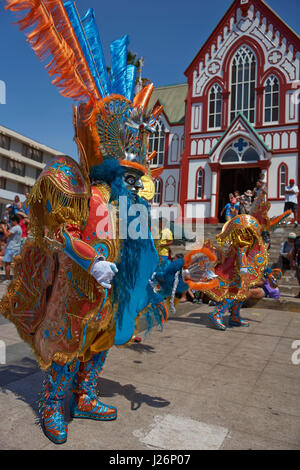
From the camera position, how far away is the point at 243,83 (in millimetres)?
19453

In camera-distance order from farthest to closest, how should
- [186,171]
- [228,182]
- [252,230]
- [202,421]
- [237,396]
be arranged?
1. [228,182]
2. [186,171]
3. [252,230]
4. [237,396]
5. [202,421]

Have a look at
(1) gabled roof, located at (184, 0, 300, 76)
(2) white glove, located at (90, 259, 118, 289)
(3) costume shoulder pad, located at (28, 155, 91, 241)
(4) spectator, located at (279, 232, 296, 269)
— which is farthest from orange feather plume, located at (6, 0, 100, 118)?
(1) gabled roof, located at (184, 0, 300, 76)

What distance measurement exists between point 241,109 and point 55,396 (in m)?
19.8

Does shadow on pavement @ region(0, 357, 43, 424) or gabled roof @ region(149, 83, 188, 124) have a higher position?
gabled roof @ region(149, 83, 188, 124)

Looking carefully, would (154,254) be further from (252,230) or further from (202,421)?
(252,230)

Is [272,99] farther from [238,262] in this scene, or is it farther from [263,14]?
[238,262]

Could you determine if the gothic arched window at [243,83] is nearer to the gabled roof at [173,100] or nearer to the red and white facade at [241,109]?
the red and white facade at [241,109]

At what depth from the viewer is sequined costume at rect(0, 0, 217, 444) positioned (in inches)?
86.2

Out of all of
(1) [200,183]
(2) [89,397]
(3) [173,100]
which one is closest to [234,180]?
(1) [200,183]

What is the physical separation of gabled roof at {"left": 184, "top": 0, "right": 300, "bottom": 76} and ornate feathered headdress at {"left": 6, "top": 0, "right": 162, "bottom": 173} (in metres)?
19.6

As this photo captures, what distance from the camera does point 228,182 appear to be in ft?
71.8

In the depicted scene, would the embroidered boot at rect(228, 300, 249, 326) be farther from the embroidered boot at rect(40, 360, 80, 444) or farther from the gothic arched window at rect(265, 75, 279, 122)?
the gothic arched window at rect(265, 75, 279, 122)
